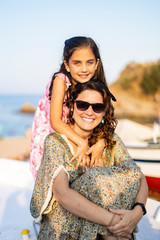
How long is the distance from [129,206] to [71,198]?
0.43 m

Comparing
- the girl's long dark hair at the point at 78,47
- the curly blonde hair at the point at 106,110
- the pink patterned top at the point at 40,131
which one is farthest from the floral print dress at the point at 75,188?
the girl's long dark hair at the point at 78,47

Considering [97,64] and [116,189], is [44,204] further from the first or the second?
[97,64]

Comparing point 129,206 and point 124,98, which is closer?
point 129,206

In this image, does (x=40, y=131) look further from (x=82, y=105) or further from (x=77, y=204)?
(x=77, y=204)

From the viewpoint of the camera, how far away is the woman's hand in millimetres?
1729

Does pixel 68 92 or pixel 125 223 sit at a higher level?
pixel 68 92

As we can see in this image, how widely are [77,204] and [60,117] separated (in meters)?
0.78

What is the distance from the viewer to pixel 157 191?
5863 mm

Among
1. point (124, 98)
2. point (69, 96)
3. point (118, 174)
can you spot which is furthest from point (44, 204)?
point (124, 98)

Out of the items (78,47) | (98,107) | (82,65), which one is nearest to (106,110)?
(98,107)

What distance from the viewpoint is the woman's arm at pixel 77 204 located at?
1707 mm

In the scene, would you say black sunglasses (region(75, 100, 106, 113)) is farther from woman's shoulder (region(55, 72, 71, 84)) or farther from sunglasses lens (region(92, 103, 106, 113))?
woman's shoulder (region(55, 72, 71, 84))

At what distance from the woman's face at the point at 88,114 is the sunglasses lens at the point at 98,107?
23 mm

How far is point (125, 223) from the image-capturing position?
1770 mm
